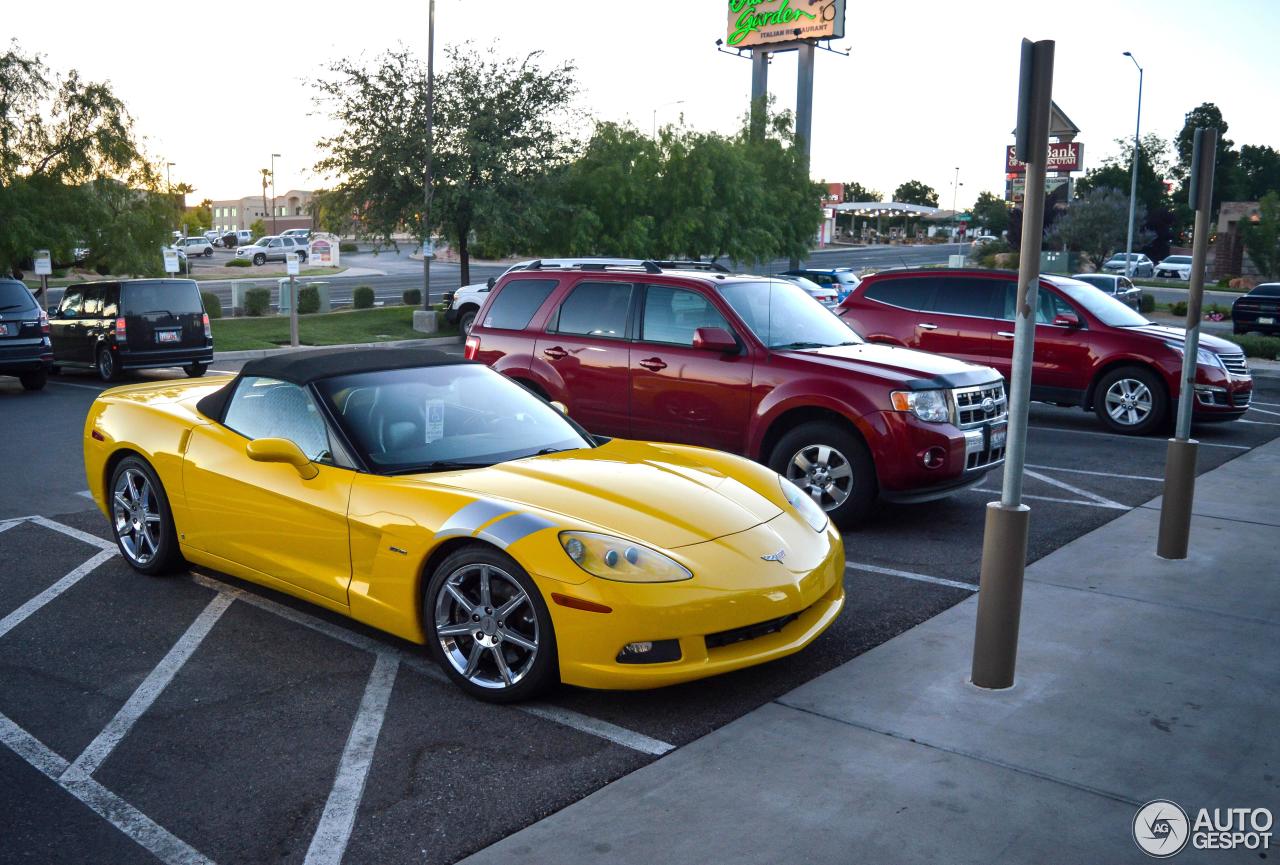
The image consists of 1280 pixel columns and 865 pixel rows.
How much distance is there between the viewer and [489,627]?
15.6 ft

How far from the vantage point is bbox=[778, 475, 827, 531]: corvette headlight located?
5434 mm

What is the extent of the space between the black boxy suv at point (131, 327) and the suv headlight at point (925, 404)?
13.2 meters

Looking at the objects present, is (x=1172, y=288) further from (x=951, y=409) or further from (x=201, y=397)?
(x=201, y=397)

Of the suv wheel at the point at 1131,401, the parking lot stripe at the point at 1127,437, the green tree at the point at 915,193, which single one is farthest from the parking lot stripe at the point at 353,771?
the green tree at the point at 915,193

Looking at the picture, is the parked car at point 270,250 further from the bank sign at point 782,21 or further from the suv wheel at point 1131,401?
the suv wheel at point 1131,401

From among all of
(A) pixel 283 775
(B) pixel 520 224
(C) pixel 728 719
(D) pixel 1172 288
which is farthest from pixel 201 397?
(D) pixel 1172 288

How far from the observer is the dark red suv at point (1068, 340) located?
12516mm

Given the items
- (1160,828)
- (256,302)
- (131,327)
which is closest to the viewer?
(1160,828)

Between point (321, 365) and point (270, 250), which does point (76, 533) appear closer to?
point (321, 365)

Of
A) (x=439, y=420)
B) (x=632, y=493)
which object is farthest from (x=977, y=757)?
(x=439, y=420)

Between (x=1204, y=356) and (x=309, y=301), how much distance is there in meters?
24.0

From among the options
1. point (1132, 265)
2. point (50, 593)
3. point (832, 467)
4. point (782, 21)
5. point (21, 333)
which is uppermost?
point (782, 21)

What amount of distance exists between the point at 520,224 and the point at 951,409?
2168 centimetres

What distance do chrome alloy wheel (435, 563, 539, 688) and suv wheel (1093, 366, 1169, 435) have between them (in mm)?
9926
